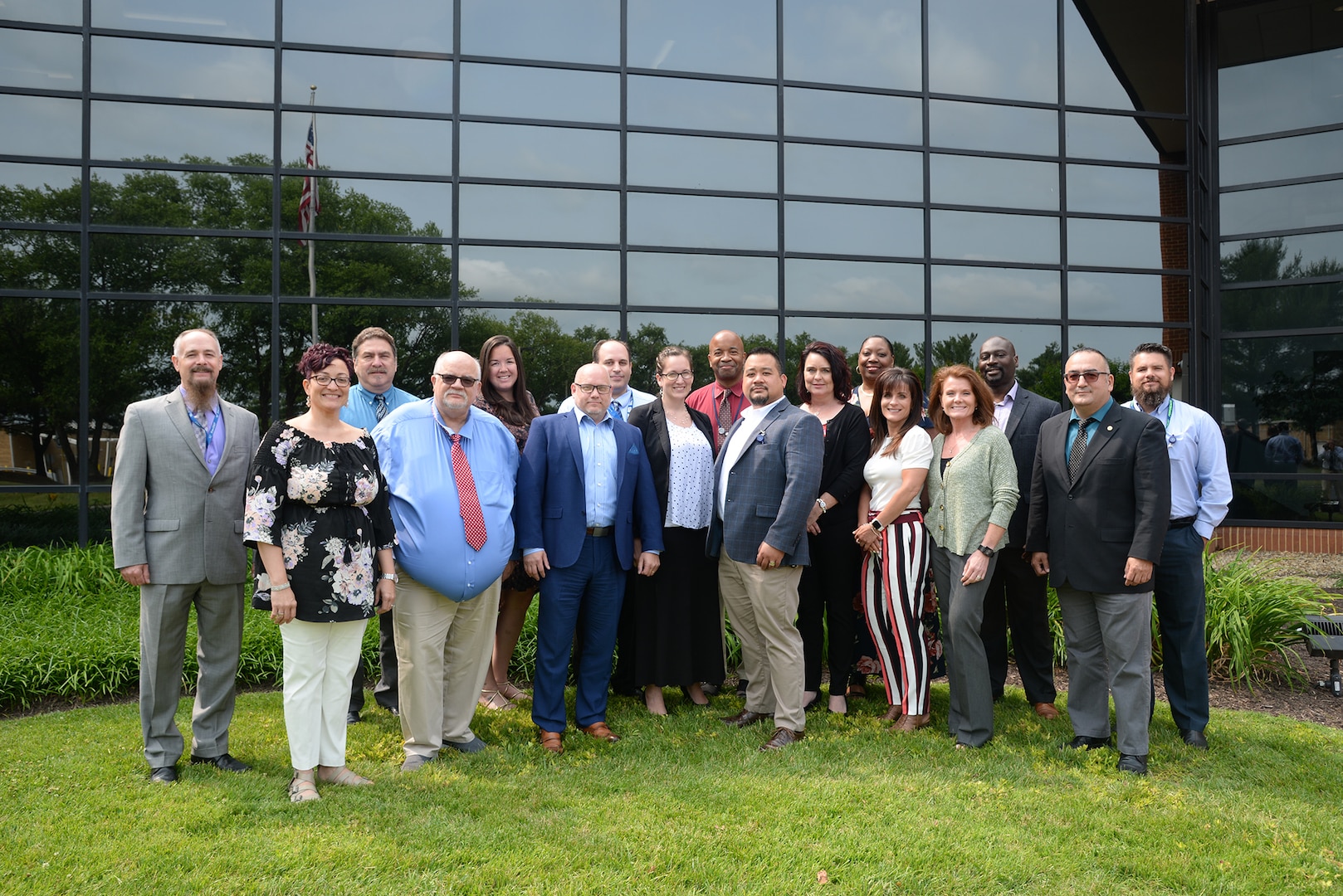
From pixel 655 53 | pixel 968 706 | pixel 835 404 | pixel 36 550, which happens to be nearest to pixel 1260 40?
pixel 655 53

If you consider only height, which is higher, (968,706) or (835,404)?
(835,404)

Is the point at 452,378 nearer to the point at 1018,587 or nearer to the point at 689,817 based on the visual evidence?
the point at 689,817

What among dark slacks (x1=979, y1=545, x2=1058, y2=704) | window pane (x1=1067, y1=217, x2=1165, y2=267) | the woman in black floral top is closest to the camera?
the woman in black floral top

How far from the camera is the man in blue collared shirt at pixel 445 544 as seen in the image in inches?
170

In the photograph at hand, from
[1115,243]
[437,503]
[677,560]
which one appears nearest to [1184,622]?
[677,560]

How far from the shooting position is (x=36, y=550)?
327 inches

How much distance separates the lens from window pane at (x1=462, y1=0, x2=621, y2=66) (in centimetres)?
1009

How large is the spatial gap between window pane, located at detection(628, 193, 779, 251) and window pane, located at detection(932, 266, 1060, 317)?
229cm

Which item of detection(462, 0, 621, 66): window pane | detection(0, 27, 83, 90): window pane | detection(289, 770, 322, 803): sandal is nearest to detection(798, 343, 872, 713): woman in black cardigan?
detection(289, 770, 322, 803): sandal

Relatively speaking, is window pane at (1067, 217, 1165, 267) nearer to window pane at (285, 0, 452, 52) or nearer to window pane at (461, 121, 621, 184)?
window pane at (461, 121, 621, 184)

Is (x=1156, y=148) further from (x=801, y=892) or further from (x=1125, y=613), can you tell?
(x=801, y=892)

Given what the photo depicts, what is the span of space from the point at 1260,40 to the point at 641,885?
46.4ft

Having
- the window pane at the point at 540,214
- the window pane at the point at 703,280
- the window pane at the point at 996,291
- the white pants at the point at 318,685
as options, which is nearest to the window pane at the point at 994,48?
the window pane at the point at 996,291

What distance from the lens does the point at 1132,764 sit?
445 cm
